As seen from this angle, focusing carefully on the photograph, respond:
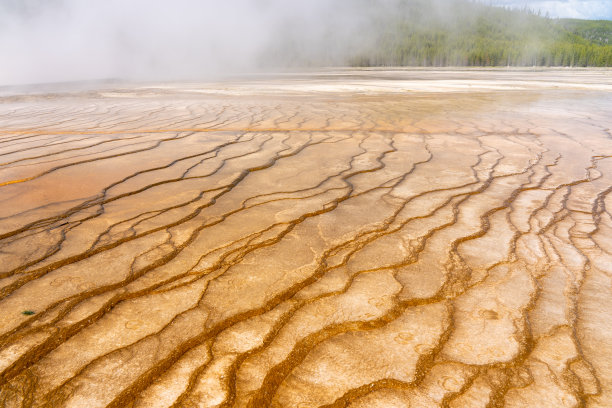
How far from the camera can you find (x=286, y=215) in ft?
7.54

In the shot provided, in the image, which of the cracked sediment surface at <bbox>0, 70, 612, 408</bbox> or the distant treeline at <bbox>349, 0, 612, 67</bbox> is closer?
the cracked sediment surface at <bbox>0, 70, 612, 408</bbox>

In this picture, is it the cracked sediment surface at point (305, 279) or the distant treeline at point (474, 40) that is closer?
the cracked sediment surface at point (305, 279)

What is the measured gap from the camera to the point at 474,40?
63.6 meters

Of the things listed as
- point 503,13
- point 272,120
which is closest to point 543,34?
point 503,13

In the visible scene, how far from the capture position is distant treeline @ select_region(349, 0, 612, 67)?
172ft

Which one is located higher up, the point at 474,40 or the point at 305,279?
the point at 474,40

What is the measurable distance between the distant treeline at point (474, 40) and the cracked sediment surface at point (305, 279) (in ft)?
168

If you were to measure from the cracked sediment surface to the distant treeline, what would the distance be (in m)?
51.2

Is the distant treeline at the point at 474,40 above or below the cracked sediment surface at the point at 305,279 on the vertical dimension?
above

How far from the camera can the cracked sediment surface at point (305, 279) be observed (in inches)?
45.1

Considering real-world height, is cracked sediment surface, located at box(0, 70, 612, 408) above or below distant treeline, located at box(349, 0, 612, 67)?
below

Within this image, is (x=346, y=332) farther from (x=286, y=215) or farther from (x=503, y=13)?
(x=503, y=13)

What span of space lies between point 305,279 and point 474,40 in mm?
72425

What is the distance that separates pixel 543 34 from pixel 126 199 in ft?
299
